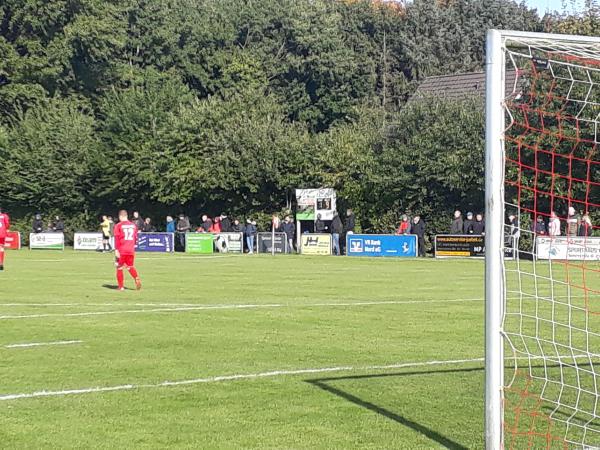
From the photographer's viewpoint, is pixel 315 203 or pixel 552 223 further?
pixel 315 203

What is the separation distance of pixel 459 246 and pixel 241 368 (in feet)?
98.5

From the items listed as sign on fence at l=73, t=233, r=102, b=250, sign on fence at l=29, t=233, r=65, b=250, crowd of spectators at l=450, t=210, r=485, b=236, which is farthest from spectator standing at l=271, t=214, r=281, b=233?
sign on fence at l=29, t=233, r=65, b=250

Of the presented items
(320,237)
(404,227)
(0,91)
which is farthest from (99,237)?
(0,91)

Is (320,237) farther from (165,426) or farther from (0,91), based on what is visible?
(165,426)

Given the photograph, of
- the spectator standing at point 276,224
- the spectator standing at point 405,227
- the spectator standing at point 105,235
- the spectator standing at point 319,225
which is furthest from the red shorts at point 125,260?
the spectator standing at point 105,235

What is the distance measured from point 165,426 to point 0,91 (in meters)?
60.5

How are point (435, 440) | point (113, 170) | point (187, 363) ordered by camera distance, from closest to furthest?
point (435, 440)
point (187, 363)
point (113, 170)

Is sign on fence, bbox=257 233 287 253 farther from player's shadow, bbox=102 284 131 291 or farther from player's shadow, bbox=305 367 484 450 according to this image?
player's shadow, bbox=305 367 484 450

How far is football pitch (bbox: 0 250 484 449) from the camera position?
819cm

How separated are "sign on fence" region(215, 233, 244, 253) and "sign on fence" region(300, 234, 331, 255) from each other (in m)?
3.38

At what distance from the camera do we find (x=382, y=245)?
42.0m

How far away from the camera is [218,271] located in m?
30.3

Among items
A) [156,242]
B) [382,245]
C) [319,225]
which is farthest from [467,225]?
[156,242]

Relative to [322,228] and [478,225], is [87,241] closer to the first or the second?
[322,228]
